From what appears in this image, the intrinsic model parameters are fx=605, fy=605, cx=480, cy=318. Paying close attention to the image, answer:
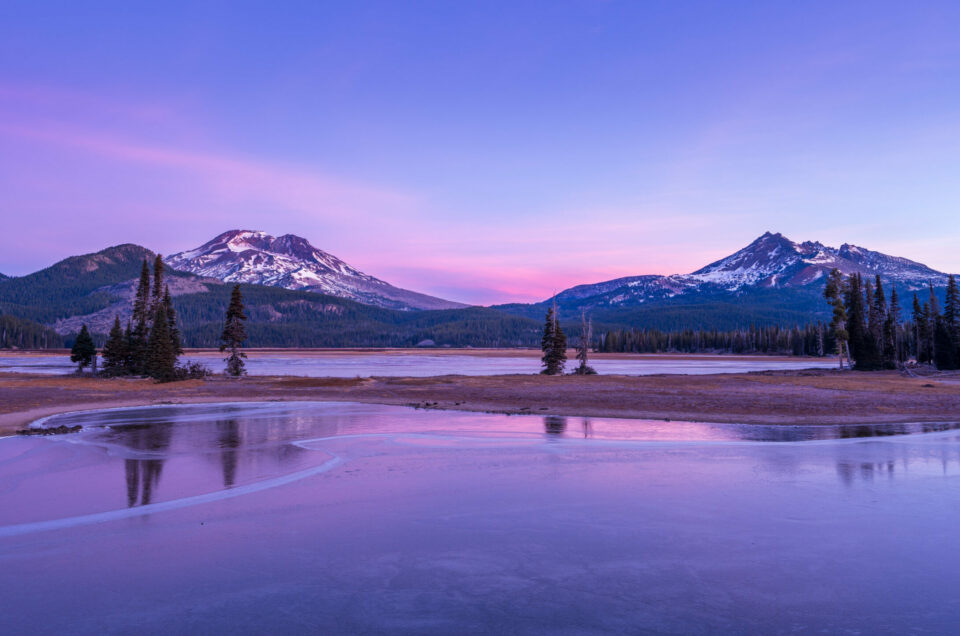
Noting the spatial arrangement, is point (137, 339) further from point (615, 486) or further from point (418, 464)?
point (615, 486)

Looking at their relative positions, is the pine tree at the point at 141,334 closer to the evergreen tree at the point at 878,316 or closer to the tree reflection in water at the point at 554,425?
the tree reflection in water at the point at 554,425

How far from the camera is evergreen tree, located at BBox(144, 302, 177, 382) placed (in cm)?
5794

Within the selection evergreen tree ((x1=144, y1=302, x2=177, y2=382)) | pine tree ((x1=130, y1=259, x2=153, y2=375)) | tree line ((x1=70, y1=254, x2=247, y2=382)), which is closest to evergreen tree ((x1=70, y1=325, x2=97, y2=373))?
tree line ((x1=70, y1=254, x2=247, y2=382))

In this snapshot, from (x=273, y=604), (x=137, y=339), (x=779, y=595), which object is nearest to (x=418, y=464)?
(x=273, y=604)

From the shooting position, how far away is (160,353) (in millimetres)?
58125

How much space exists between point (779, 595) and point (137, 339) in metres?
71.5

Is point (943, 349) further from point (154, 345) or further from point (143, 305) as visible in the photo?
point (143, 305)

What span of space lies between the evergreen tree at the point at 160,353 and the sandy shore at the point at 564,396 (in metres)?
1.95

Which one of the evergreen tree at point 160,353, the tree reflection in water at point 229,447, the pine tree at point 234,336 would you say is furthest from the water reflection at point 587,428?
the evergreen tree at point 160,353

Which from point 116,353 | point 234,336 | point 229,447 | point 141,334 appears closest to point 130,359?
point 116,353

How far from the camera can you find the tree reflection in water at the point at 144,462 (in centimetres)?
1490

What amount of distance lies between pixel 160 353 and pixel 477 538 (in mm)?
55736

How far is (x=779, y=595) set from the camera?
8.79 metres

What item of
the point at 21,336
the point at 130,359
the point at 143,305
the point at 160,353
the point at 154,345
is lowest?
the point at 130,359
